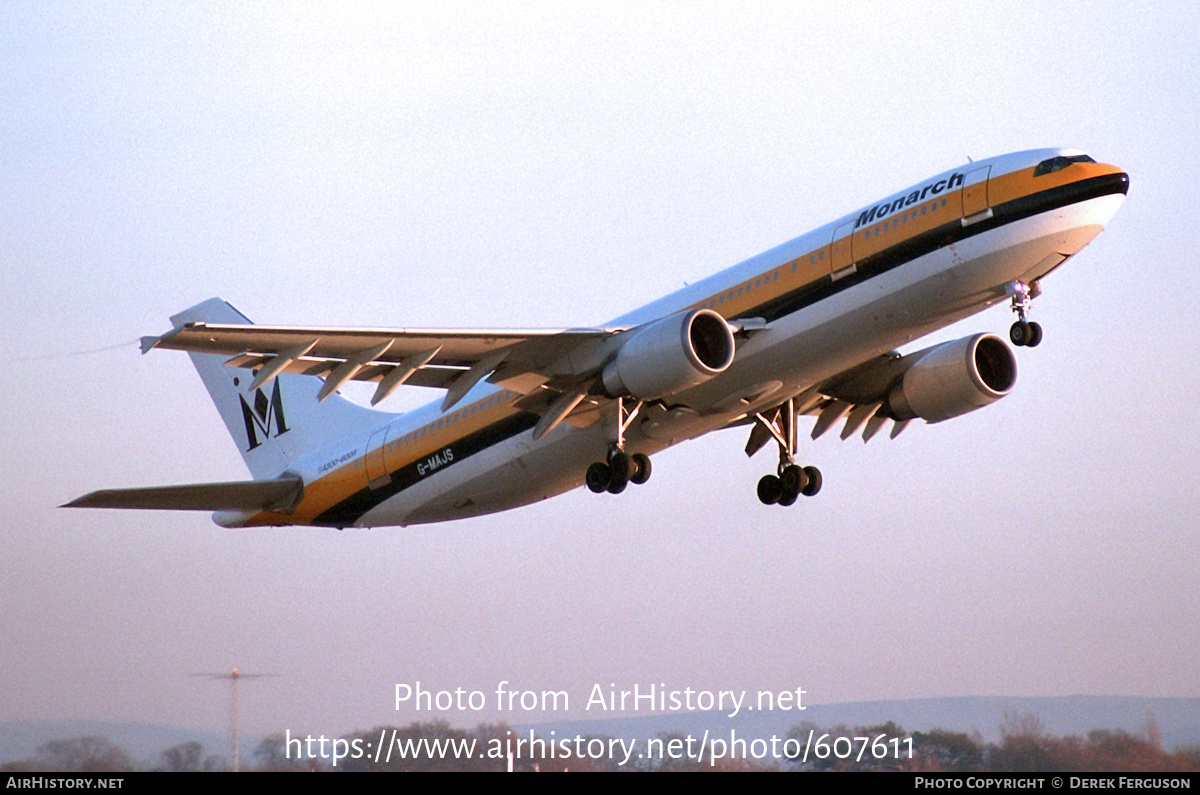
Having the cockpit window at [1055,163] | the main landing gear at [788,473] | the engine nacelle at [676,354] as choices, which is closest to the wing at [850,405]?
the main landing gear at [788,473]

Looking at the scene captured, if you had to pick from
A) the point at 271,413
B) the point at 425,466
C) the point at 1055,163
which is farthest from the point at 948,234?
the point at 271,413

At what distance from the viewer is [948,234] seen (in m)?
28.8

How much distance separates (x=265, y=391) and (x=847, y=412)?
1500cm

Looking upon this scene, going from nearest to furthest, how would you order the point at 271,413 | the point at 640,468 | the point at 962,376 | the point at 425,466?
the point at 640,468 < the point at 962,376 < the point at 425,466 < the point at 271,413

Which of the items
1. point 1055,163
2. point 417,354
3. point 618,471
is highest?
point 1055,163

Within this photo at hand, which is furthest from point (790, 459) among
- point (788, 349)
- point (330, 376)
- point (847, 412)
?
point (330, 376)

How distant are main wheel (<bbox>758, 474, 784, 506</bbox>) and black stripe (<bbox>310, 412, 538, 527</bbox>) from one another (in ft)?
19.5

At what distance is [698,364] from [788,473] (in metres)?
7.14

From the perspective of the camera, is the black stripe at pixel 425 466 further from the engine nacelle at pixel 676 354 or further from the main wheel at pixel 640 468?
the engine nacelle at pixel 676 354

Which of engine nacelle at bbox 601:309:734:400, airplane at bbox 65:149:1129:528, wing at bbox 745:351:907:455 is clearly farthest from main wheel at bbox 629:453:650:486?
wing at bbox 745:351:907:455

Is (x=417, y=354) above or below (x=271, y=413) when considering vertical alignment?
below

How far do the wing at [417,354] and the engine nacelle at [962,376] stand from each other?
271 inches

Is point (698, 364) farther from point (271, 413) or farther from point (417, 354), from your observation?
point (271, 413)
